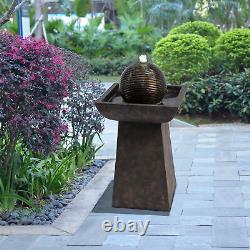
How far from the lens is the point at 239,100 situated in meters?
9.26

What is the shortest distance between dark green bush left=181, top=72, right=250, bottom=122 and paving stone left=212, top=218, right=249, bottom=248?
191 inches

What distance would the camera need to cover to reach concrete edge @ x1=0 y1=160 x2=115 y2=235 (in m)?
4.35

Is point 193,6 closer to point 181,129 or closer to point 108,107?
point 181,129

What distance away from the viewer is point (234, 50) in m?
10.1

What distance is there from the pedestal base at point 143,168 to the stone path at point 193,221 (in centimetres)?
19

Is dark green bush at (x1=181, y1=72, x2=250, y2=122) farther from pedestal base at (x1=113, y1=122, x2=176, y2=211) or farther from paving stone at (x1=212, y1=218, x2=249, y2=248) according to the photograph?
paving stone at (x1=212, y1=218, x2=249, y2=248)

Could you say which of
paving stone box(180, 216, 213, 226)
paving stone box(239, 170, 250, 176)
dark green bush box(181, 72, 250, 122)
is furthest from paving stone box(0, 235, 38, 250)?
dark green bush box(181, 72, 250, 122)

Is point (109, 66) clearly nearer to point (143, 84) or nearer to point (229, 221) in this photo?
point (143, 84)

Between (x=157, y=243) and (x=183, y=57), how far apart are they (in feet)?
20.0

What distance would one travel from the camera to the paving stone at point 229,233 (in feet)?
13.2

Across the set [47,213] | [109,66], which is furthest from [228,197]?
[109,66]

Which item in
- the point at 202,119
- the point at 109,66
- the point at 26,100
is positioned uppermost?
the point at 26,100

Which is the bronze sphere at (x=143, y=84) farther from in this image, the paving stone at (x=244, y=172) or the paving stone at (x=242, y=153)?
the paving stone at (x=242, y=153)

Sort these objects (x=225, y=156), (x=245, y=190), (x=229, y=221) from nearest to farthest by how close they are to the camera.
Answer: (x=229, y=221), (x=245, y=190), (x=225, y=156)
